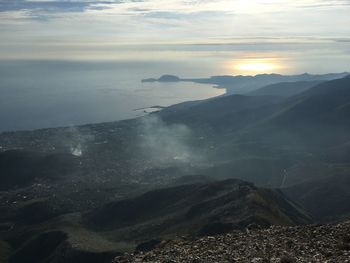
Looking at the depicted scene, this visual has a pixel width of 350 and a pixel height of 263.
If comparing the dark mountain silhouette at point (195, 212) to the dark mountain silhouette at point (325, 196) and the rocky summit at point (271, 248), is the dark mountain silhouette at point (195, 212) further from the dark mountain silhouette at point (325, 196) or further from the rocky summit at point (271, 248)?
the rocky summit at point (271, 248)

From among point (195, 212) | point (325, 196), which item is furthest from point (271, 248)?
point (325, 196)

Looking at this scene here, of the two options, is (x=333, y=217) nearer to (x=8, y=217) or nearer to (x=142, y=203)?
(x=142, y=203)

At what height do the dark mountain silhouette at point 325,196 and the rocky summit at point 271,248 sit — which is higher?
the rocky summit at point 271,248

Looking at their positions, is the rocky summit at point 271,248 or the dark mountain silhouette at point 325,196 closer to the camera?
the rocky summit at point 271,248

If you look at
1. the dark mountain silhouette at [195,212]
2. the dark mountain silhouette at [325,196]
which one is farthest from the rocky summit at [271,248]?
the dark mountain silhouette at [325,196]

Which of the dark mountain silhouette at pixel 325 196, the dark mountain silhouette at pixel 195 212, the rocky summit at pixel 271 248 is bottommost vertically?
the dark mountain silhouette at pixel 325 196

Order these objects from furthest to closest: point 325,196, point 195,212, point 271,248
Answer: point 325,196
point 195,212
point 271,248

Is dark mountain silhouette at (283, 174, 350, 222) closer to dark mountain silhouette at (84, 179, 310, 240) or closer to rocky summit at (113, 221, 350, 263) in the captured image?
dark mountain silhouette at (84, 179, 310, 240)

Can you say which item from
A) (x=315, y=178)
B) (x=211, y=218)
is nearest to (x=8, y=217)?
(x=211, y=218)

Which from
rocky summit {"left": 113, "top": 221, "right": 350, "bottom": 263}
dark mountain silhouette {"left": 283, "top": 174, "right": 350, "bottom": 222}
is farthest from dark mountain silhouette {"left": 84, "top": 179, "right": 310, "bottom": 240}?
rocky summit {"left": 113, "top": 221, "right": 350, "bottom": 263}

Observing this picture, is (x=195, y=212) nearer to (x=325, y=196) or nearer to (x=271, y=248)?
(x=325, y=196)
